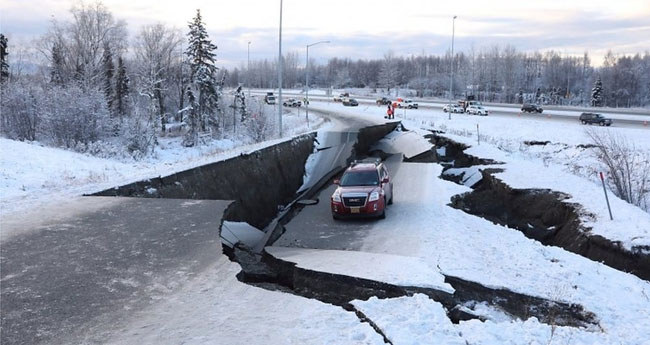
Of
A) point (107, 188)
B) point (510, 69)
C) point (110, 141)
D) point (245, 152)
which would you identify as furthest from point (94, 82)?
point (510, 69)

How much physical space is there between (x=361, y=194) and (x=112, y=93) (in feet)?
177

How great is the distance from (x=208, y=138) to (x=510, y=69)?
101 meters

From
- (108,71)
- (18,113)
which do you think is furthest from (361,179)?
(108,71)

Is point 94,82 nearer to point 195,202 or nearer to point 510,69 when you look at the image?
point 195,202

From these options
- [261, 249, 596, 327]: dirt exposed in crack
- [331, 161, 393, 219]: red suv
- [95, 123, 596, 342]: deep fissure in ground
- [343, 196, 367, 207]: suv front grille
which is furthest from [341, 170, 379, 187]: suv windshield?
[261, 249, 596, 327]: dirt exposed in crack

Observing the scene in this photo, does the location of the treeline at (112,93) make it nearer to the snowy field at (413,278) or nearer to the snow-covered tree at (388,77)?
the snowy field at (413,278)

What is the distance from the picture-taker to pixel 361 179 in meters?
17.5

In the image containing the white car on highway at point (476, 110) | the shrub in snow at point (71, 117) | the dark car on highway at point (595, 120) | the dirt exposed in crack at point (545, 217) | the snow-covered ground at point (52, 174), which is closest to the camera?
the snow-covered ground at point (52, 174)

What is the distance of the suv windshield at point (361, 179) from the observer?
1738cm

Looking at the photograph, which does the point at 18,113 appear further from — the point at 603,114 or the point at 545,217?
the point at 603,114

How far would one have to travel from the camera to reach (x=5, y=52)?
64.8 meters

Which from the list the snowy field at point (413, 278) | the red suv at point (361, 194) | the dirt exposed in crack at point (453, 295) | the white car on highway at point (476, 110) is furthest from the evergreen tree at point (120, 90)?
the dirt exposed in crack at point (453, 295)

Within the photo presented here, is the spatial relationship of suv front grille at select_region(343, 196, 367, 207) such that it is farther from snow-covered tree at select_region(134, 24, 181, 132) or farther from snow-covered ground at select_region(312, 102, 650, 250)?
snow-covered tree at select_region(134, 24, 181, 132)

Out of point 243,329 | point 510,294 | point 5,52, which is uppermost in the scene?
point 5,52
